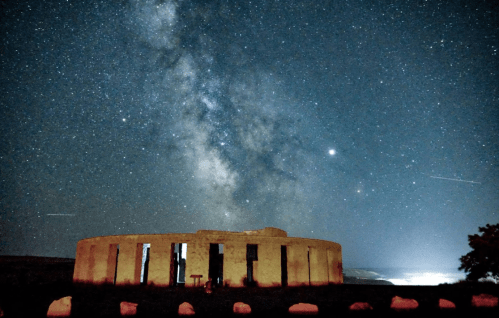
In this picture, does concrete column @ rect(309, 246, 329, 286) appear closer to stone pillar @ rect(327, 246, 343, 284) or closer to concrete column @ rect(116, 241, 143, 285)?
stone pillar @ rect(327, 246, 343, 284)

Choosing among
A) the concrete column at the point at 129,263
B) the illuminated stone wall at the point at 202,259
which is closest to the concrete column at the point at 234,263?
the illuminated stone wall at the point at 202,259

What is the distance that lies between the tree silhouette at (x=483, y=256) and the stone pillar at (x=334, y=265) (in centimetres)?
1037

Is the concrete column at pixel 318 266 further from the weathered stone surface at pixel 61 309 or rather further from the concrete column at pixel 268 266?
the weathered stone surface at pixel 61 309

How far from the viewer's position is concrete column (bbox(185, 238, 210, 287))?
14523 millimetres

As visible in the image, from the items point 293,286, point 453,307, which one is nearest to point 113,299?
point 293,286

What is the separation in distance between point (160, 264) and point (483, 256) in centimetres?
2291

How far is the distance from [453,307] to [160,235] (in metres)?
13.4

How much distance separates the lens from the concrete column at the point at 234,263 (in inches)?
581

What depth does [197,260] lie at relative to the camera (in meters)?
14.7

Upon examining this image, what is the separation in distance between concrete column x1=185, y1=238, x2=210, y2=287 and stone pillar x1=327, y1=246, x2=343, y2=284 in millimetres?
8397

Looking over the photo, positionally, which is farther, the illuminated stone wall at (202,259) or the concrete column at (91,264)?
the concrete column at (91,264)

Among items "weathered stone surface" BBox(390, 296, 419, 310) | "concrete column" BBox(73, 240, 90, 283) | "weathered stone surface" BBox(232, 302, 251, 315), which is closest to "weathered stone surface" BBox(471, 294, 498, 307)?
"weathered stone surface" BBox(390, 296, 419, 310)

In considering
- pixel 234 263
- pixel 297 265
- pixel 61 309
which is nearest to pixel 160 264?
pixel 234 263

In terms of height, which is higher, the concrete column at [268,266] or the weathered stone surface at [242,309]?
the concrete column at [268,266]
